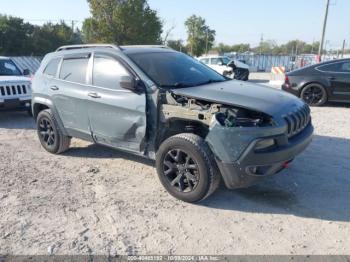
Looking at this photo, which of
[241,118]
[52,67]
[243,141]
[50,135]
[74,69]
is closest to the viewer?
[243,141]

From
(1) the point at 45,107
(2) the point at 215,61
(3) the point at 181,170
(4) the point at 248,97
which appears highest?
(4) the point at 248,97

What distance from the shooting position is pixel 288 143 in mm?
4098

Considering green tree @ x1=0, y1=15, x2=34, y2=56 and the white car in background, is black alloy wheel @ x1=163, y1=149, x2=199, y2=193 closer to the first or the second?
the white car in background

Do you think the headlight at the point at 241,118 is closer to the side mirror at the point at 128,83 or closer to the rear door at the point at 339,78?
the side mirror at the point at 128,83

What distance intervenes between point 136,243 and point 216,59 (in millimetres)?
19008

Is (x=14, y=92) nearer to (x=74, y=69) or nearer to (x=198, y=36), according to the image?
(x=74, y=69)

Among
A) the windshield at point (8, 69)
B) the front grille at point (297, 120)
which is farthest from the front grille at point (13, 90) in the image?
the front grille at point (297, 120)

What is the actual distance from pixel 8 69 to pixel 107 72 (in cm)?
610

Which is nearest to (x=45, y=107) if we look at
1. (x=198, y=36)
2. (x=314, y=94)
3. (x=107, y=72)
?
(x=107, y=72)

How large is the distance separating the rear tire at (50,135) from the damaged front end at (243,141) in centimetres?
280

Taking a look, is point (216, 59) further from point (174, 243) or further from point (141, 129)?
point (174, 243)

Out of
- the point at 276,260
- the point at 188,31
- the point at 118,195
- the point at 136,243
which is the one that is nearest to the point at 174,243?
the point at 136,243

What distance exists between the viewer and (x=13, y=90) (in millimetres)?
8898

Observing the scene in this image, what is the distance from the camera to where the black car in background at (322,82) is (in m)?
10.1
